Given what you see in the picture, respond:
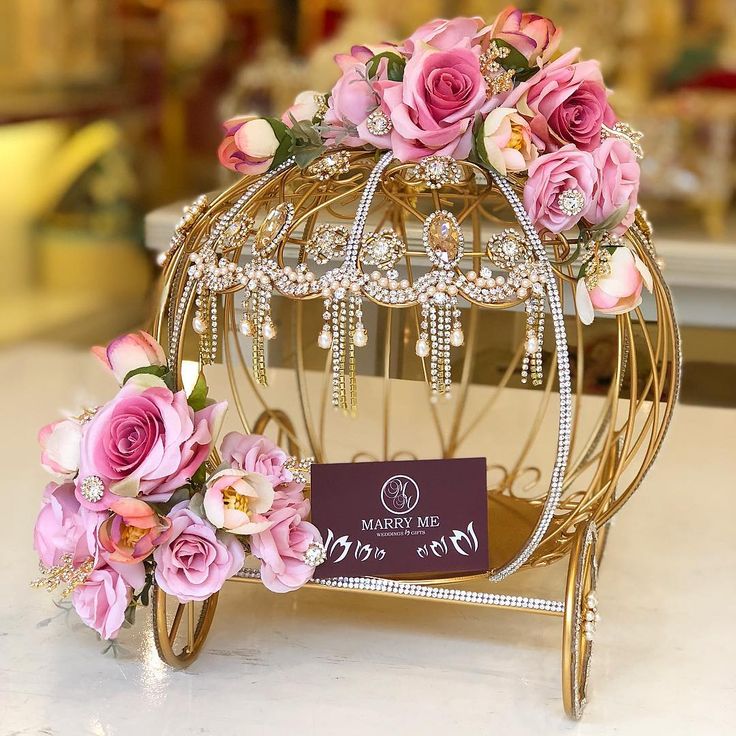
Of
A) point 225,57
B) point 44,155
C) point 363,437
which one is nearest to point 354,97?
point 363,437

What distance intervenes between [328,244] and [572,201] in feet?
0.56

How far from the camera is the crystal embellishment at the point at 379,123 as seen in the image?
70cm

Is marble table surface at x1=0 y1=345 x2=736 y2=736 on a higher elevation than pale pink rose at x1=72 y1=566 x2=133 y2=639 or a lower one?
lower

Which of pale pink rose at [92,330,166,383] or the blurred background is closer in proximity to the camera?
pale pink rose at [92,330,166,383]

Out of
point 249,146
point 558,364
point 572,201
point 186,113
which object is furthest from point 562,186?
point 186,113

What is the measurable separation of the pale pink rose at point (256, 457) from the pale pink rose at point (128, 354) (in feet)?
0.27

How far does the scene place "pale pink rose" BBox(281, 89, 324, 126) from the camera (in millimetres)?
755

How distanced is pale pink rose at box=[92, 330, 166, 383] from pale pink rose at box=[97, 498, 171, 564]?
10 centimetres

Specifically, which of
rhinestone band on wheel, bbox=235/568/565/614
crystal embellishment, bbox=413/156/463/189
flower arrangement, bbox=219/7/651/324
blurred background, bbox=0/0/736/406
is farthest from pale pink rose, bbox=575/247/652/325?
blurred background, bbox=0/0/736/406

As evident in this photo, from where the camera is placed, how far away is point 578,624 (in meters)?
0.72

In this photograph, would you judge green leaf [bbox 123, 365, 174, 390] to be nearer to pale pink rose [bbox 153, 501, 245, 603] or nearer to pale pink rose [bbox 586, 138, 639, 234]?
pale pink rose [bbox 153, 501, 245, 603]

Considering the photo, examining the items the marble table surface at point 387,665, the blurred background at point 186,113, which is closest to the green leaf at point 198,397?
the marble table surface at point 387,665

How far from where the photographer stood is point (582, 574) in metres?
0.73

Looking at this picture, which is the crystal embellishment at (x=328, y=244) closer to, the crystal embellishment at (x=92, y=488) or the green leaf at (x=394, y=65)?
the green leaf at (x=394, y=65)
